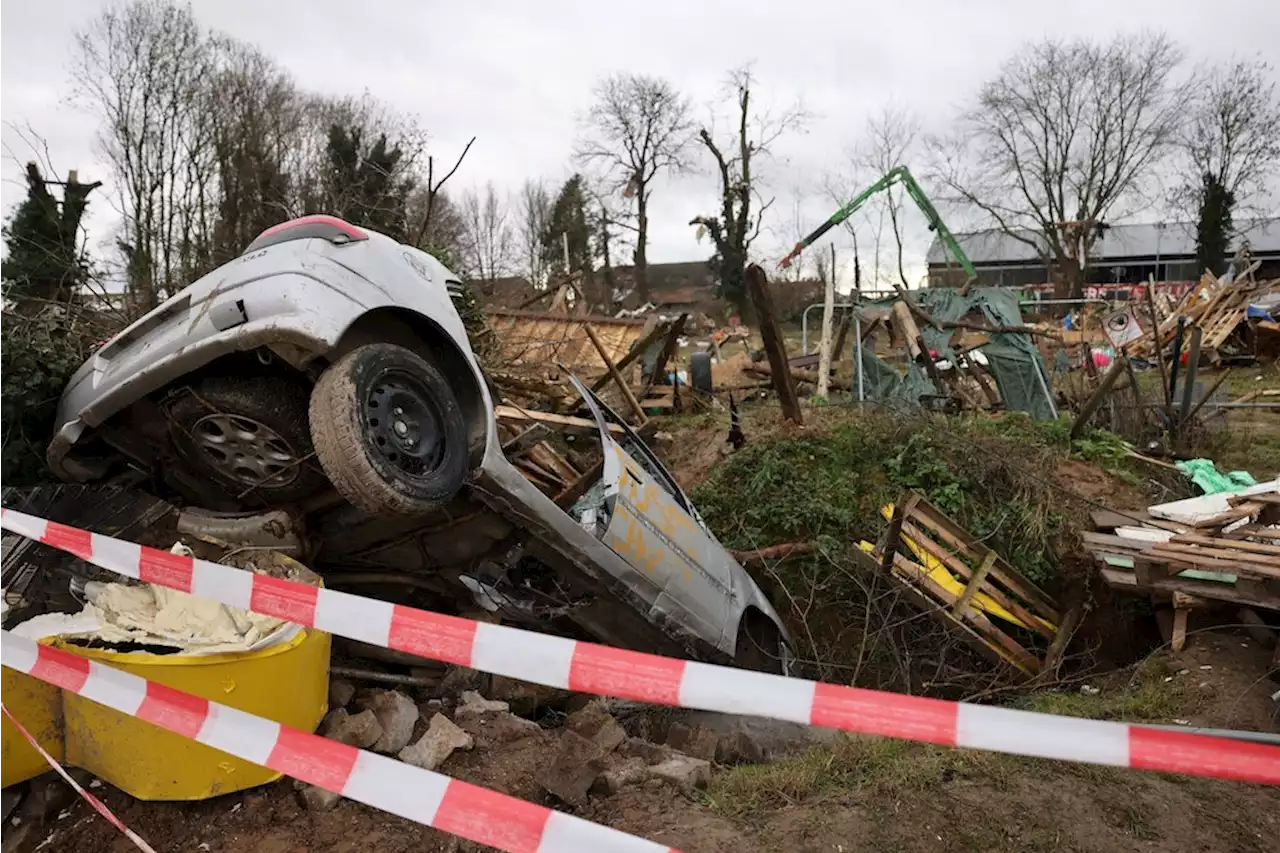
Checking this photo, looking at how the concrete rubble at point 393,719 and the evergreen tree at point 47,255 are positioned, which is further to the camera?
the evergreen tree at point 47,255

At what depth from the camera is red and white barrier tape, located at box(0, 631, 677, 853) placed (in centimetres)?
203

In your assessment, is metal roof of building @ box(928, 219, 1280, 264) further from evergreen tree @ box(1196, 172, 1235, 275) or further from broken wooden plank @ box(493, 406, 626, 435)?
broken wooden plank @ box(493, 406, 626, 435)

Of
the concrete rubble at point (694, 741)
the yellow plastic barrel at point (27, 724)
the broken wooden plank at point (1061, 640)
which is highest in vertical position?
the yellow plastic barrel at point (27, 724)

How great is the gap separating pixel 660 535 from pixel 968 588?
3.11m

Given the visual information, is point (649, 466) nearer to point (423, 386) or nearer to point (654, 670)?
point (423, 386)

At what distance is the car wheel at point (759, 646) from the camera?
5402 millimetres

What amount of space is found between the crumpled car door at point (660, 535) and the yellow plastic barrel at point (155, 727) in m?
1.75

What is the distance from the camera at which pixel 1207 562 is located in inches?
187

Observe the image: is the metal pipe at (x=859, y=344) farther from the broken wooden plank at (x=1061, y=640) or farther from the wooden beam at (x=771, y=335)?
the broken wooden plank at (x=1061, y=640)

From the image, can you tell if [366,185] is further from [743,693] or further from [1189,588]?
[743,693]

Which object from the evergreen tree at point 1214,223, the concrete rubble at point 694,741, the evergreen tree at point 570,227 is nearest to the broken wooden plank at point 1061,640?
the concrete rubble at point 694,741

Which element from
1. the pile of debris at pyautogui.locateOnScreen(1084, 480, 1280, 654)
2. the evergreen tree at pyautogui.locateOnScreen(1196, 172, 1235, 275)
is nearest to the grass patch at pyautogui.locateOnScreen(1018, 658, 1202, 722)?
the pile of debris at pyautogui.locateOnScreen(1084, 480, 1280, 654)

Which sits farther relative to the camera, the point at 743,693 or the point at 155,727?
the point at 155,727

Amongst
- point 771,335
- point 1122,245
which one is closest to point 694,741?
point 771,335
